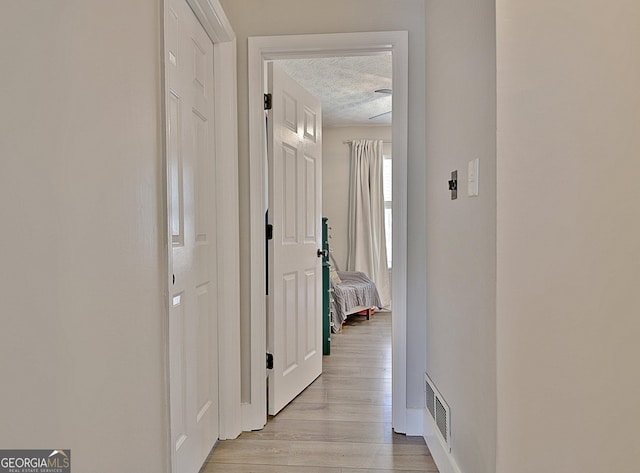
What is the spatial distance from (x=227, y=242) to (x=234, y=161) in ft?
1.44

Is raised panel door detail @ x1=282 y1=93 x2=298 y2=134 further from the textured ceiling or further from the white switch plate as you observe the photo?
the white switch plate

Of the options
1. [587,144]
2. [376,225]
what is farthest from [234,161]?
[376,225]

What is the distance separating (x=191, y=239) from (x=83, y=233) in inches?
34.5

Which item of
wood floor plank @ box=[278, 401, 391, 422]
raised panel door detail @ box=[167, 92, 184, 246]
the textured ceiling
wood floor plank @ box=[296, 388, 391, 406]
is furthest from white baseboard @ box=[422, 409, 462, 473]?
the textured ceiling

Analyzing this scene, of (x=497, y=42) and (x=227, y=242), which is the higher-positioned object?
(x=497, y=42)

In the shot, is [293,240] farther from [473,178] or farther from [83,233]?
[83,233]

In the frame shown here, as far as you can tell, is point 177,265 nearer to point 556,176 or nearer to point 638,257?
point 556,176

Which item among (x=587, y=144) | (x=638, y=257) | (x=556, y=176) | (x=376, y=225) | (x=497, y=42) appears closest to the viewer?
(x=638, y=257)

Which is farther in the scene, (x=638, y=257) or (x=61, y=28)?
(x=61, y=28)

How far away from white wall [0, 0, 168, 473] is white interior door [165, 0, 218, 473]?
0.61ft

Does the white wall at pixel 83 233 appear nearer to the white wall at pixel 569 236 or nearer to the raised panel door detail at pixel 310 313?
the white wall at pixel 569 236

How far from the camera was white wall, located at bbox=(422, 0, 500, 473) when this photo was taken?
136 centimetres

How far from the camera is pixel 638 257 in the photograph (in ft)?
2.01

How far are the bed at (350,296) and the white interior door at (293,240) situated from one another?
5.16ft
